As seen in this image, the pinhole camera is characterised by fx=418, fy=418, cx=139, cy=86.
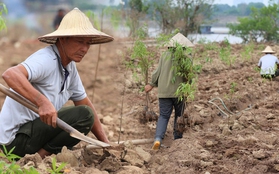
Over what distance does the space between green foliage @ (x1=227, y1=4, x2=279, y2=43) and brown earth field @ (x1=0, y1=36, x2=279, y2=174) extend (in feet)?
41.5

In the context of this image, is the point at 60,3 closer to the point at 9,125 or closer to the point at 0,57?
the point at 9,125

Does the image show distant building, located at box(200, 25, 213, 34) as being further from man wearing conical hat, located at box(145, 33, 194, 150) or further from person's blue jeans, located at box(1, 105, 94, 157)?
person's blue jeans, located at box(1, 105, 94, 157)

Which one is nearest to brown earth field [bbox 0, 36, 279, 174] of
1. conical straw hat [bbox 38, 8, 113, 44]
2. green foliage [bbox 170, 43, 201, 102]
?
green foliage [bbox 170, 43, 201, 102]

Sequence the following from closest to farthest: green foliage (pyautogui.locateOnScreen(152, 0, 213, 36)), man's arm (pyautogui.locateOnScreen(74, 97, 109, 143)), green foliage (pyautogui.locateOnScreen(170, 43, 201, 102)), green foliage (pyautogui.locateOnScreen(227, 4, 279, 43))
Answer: man's arm (pyautogui.locateOnScreen(74, 97, 109, 143)), green foliage (pyautogui.locateOnScreen(170, 43, 201, 102)), green foliage (pyautogui.locateOnScreen(152, 0, 213, 36)), green foliage (pyautogui.locateOnScreen(227, 4, 279, 43))

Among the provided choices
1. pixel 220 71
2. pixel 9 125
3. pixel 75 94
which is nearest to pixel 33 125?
pixel 9 125

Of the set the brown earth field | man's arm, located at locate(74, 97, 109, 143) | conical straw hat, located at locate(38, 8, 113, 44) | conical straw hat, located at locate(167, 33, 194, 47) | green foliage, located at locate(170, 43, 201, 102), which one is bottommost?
the brown earth field

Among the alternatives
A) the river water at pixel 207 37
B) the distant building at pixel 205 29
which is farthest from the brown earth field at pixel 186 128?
the distant building at pixel 205 29

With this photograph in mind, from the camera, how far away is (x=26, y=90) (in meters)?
2.65

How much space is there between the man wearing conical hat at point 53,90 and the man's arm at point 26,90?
5 centimetres

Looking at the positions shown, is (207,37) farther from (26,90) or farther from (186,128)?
(26,90)

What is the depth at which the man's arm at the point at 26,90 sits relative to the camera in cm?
264

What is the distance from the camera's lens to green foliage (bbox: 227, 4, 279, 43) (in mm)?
21359

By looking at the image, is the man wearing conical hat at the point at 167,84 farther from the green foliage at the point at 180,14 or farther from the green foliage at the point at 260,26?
the green foliage at the point at 260,26

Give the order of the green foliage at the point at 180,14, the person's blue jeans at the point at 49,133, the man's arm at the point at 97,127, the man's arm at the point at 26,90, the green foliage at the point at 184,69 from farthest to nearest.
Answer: the green foliage at the point at 180,14
the green foliage at the point at 184,69
the man's arm at the point at 97,127
the person's blue jeans at the point at 49,133
the man's arm at the point at 26,90
